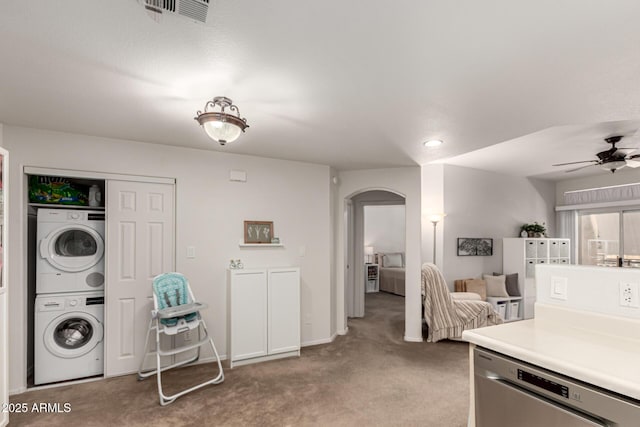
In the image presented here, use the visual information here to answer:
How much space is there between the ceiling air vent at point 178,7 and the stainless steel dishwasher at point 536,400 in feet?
6.43

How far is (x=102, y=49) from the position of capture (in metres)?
1.68

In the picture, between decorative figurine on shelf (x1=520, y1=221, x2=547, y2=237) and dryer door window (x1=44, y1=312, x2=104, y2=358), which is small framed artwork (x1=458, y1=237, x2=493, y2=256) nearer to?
decorative figurine on shelf (x1=520, y1=221, x2=547, y2=237)

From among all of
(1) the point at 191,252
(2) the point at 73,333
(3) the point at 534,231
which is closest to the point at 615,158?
(3) the point at 534,231

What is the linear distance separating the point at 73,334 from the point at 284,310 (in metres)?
2.10

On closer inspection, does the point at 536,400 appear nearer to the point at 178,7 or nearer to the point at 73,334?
the point at 178,7

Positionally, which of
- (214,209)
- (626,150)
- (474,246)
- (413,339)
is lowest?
(413,339)

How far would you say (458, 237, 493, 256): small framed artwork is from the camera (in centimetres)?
589

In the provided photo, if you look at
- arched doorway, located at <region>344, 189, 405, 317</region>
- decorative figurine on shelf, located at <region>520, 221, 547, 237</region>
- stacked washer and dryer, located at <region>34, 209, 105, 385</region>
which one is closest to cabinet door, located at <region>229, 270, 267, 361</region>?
stacked washer and dryer, located at <region>34, 209, 105, 385</region>

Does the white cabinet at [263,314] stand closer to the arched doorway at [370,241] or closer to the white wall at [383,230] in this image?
the arched doorway at [370,241]

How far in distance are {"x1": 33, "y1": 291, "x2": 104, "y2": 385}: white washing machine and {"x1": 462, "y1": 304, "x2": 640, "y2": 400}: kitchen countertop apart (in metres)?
3.44

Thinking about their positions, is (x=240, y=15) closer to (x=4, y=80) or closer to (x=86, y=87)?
(x=86, y=87)

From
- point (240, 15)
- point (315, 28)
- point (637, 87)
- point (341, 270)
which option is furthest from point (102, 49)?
point (341, 270)

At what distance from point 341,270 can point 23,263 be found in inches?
136

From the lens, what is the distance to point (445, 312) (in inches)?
169
